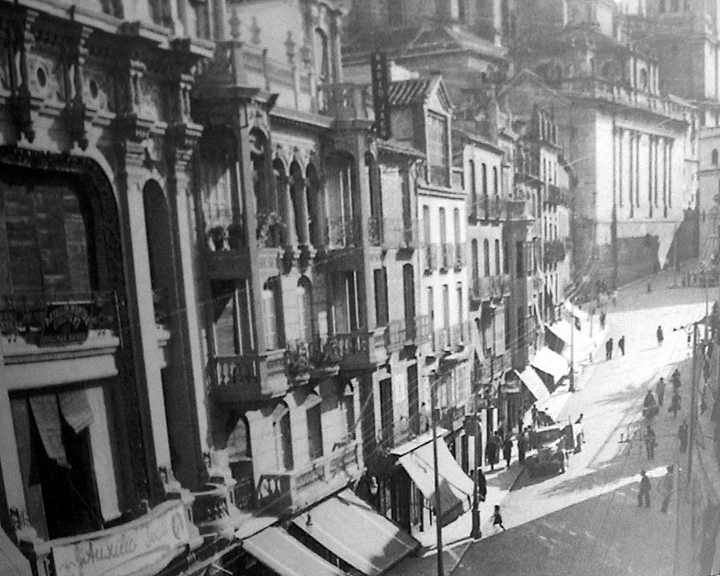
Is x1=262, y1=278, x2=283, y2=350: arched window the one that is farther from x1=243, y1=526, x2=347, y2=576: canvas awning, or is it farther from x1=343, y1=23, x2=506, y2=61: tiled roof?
x1=343, y1=23, x2=506, y2=61: tiled roof

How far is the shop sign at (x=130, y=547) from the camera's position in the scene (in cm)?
409

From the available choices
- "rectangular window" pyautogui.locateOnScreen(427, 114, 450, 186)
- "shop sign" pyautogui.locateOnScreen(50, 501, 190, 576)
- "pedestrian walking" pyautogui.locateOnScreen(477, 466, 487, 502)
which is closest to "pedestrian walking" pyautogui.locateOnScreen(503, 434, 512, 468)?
"pedestrian walking" pyautogui.locateOnScreen(477, 466, 487, 502)

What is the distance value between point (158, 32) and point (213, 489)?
2.99m

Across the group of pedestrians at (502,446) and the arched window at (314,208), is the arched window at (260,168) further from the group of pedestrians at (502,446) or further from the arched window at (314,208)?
the group of pedestrians at (502,446)

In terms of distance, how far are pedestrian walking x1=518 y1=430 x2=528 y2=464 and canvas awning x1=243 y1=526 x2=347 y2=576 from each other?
2.95 meters

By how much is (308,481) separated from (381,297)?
168 cm

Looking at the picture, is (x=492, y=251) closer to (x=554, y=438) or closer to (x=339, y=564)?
(x=554, y=438)

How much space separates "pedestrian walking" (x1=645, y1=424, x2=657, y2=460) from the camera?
661 centimetres

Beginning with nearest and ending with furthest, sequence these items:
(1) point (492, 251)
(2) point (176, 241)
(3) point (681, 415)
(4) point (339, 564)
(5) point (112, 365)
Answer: (5) point (112, 365) → (2) point (176, 241) → (4) point (339, 564) → (3) point (681, 415) → (1) point (492, 251)

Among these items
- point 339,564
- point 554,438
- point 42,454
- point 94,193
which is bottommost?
point 339,564

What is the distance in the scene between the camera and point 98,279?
167 inches

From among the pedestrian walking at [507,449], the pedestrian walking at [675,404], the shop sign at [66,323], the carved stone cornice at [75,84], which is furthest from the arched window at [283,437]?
the pedestrian walking at [675,404]

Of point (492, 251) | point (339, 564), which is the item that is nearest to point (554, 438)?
point (492, 251)

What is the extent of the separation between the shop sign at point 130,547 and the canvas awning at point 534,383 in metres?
3.96
